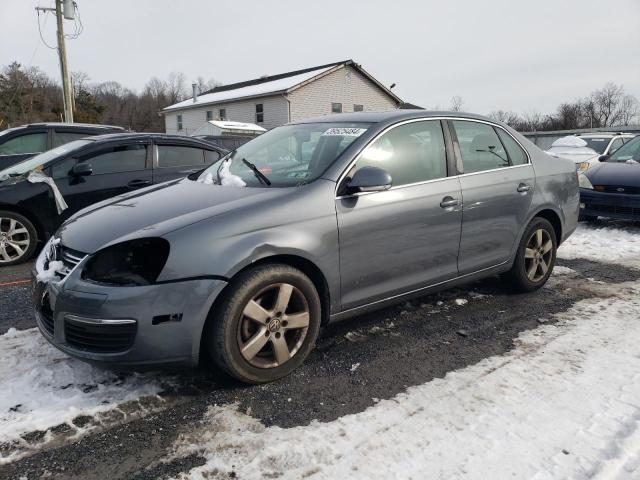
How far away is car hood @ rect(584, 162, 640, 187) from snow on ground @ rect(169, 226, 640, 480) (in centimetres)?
520

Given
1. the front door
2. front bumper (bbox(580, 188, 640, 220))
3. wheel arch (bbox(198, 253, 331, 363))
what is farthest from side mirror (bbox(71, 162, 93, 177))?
front bumper (bbox(580, 188, 640, 220))

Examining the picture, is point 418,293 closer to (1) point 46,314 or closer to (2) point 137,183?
(1) point 46,314

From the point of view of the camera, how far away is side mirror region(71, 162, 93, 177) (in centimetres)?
601

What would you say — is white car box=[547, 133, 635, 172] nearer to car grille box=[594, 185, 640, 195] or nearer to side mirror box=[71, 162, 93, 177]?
car grille box=[594, 185, 640, 195]

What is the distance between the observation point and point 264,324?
284 cm

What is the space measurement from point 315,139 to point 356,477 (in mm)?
2403

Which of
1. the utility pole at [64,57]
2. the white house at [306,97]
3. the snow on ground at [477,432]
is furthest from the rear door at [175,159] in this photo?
the white house at [306,97]

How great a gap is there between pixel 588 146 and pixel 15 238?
504 inches

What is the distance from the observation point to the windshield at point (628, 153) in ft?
27.8

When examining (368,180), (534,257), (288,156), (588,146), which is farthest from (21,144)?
(588,146)

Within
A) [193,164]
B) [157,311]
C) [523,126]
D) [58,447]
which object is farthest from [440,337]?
[523,126]

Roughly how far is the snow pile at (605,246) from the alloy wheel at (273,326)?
14.7 ft

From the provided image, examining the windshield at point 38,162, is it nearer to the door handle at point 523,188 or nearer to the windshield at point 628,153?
the door handle at point 523,188

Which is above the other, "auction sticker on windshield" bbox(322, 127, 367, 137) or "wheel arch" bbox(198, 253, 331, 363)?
"auction sticker on windshield" bbox(322, 127, 367, 137)
